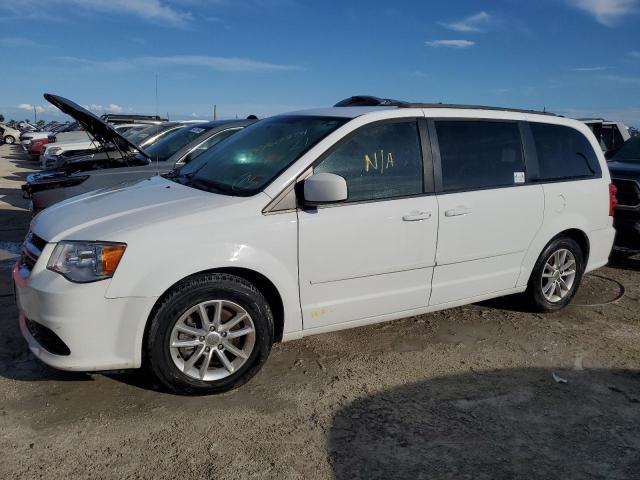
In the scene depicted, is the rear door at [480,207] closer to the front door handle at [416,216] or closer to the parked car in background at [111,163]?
the front door handle at [416,216]

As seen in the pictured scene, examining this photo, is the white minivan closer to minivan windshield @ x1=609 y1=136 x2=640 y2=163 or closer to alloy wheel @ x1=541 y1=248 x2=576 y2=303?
alloy wheel @ x1=541 y1=248 x2=576 y2=303

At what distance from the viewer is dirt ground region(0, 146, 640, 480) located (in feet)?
9.01

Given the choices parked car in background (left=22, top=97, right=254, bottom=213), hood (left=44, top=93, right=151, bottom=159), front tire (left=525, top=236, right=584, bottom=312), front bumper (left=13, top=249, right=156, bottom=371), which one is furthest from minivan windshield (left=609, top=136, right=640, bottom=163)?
front bumper (left=13, top=249, right=156, bottom=371)

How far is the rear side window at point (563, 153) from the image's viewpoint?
15.6 feet

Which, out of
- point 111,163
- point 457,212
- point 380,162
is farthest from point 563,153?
point 111,163

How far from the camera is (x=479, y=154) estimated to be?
4.36m

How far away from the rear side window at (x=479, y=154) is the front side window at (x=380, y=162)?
0.26 m

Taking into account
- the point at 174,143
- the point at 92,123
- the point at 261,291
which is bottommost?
the point at 261,291

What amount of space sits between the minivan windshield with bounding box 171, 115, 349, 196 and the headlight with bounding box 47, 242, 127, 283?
2.81ft

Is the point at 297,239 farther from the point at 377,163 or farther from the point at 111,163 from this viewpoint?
the point at 111,163

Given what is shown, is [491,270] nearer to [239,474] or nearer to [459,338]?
[459,338]

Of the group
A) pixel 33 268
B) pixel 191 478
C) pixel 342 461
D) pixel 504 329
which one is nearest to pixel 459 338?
pixel 504 329

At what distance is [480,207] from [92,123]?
480 cm

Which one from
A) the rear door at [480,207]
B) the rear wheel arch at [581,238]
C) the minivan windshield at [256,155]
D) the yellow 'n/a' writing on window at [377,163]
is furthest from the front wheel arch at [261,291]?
the rear wheel arch at [581,238]
